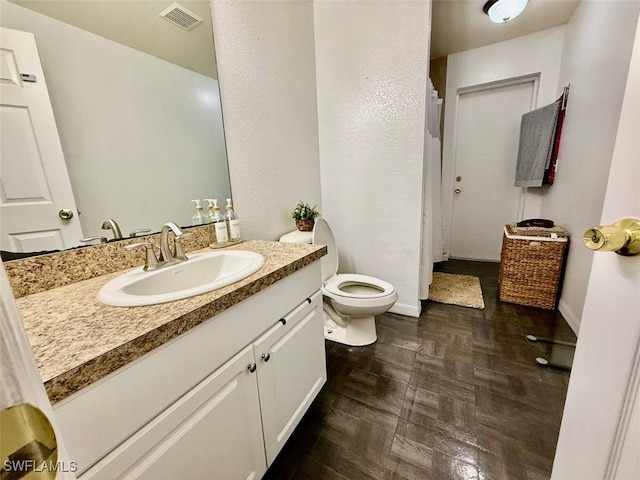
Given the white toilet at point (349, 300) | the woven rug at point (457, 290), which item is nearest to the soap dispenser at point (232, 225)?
the white toilet at point (349, 300)

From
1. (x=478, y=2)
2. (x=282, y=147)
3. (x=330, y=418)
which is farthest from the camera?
(x=478, y=2)

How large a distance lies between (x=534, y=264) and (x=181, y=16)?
2.72m

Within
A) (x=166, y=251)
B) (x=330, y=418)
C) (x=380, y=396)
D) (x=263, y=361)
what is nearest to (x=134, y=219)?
(x=166, y=251)

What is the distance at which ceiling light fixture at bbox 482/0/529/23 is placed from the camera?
1.81m

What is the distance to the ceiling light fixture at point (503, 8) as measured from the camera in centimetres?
181

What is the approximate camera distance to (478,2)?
6.31 feet

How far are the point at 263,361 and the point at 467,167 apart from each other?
3.23 metres

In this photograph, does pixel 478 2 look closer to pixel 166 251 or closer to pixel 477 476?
pixel 166 251

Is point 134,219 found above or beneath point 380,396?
above

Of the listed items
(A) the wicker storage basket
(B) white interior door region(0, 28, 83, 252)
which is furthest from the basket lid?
(B) white interior door region(0, 28, 83, 252)

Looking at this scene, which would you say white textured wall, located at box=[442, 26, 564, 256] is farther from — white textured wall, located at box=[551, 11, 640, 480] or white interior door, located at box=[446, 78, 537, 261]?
white textured wall, located at box=[551, 11, 640, 480]

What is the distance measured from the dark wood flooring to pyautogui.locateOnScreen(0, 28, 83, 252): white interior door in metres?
1.15

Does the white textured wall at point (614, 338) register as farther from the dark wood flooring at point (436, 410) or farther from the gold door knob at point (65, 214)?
the gold door knob at point (65, 214)

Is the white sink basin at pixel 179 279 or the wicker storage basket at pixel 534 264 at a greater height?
the white sink basin at pixel 179 279
